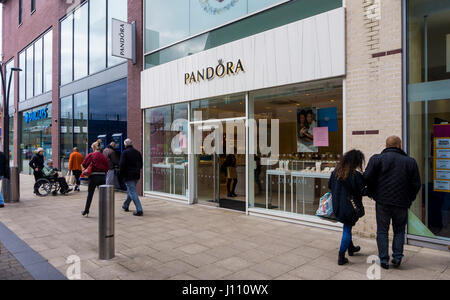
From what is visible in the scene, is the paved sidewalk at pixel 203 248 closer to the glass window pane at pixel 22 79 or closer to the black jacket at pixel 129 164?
the black jacket at pixel 129 164

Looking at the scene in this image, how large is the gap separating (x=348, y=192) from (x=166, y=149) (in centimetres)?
724

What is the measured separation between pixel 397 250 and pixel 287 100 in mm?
4060

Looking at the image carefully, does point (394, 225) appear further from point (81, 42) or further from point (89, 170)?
point (81, 42)

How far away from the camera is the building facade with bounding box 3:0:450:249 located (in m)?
5.18

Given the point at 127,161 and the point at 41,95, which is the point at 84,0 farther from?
the point at 127,161

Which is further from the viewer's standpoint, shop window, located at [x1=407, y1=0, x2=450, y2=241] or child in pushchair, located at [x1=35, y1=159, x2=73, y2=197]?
child in pushchair, located at [x1=35, y1=159, x2=73, y2=197]

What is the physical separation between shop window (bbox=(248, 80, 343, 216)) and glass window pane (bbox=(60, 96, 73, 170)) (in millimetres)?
11344

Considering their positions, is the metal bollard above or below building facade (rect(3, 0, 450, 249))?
below

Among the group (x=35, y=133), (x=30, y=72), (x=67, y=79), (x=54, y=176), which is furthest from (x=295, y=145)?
(x=30, y=72)

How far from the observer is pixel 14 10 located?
22.5 meters

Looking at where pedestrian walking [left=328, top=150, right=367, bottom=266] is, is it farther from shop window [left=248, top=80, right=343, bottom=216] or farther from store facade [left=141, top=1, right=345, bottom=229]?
shop window [left=248, top=80, right=343, bottom=216]

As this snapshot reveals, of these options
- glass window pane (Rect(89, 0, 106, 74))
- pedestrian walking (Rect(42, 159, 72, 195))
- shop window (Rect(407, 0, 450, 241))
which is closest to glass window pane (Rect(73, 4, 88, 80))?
glass window pane (Rect(89, 0, 106, 74))

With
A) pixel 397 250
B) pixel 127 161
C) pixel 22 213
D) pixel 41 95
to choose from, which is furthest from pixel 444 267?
pixel 41 95

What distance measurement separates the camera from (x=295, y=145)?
7.05 meters
